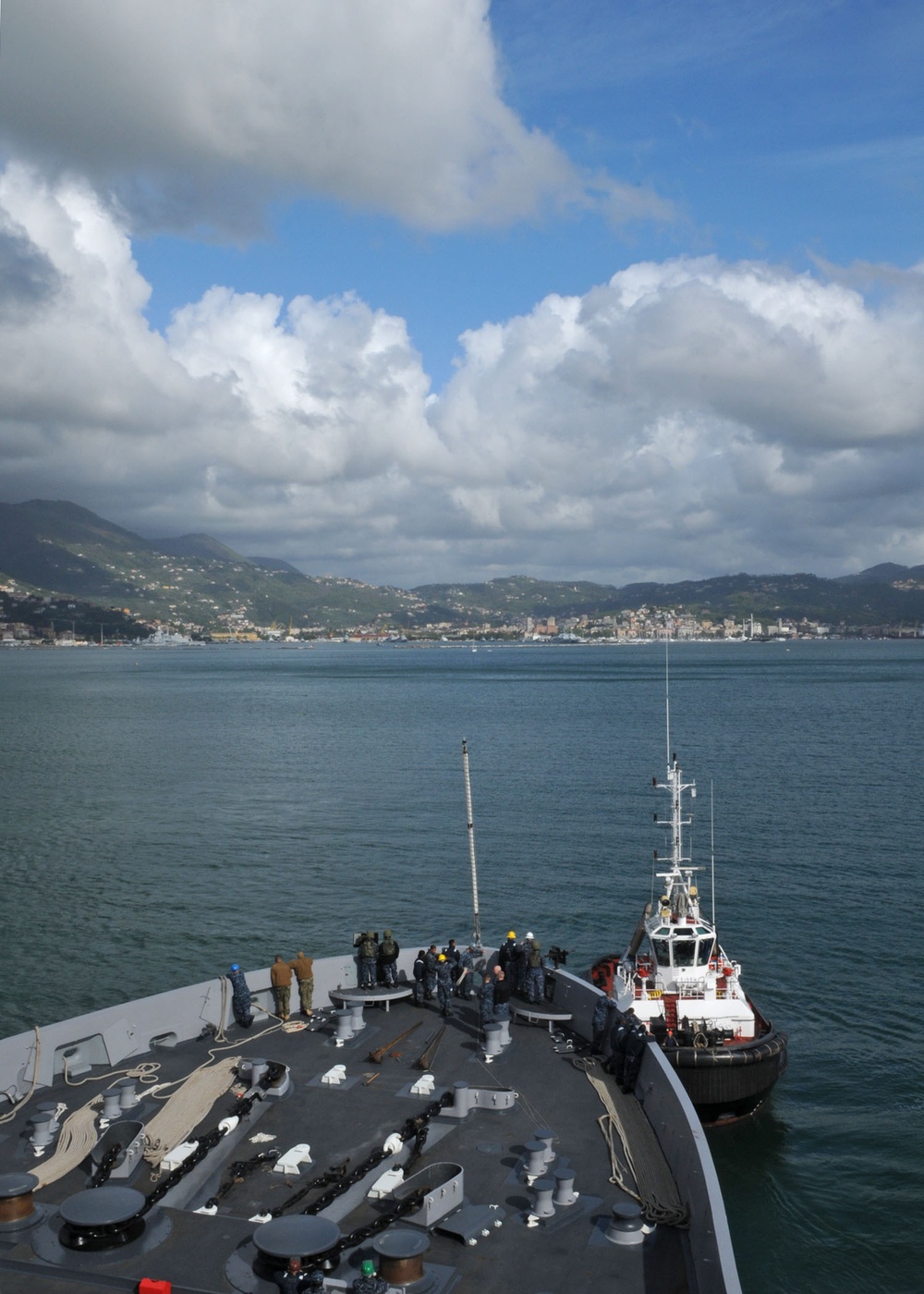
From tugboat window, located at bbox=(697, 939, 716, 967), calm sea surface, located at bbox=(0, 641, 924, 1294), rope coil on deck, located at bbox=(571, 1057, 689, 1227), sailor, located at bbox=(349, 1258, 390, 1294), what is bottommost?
calm sea surface, located at bbox=(0, 641, 924, 1294)

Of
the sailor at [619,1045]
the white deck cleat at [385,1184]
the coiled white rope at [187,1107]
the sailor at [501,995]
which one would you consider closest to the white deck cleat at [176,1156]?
the coiled white rope at [187,1107]

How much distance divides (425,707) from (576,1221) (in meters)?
118

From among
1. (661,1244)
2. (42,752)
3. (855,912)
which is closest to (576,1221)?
(661,1244)

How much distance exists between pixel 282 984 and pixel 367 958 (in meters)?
1.80

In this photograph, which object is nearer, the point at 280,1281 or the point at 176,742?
the point at 280,1281

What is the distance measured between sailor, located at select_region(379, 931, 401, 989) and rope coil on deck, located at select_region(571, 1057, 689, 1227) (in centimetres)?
528

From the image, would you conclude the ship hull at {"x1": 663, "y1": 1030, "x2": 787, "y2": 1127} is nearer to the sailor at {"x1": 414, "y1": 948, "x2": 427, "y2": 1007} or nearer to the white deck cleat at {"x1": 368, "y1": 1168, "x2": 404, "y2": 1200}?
the sailor at {"x1": 414, "y1": 948, "x2": 427, "y2": 1007}

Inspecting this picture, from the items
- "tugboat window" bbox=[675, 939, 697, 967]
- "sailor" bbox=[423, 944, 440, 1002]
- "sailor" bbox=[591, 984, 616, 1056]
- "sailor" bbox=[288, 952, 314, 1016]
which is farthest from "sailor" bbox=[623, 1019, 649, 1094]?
"tugboat window" bbox=[675, 939, 697, 967]

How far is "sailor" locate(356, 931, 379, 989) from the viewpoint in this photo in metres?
18.7

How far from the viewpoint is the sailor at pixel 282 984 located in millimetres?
17719

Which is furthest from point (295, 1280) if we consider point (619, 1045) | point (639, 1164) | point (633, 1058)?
point (619, 1045)

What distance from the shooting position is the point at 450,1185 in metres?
11.2

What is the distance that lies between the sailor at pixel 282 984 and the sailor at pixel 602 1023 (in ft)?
→ 17.9

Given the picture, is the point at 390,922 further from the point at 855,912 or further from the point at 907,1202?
the point at 907,1202
